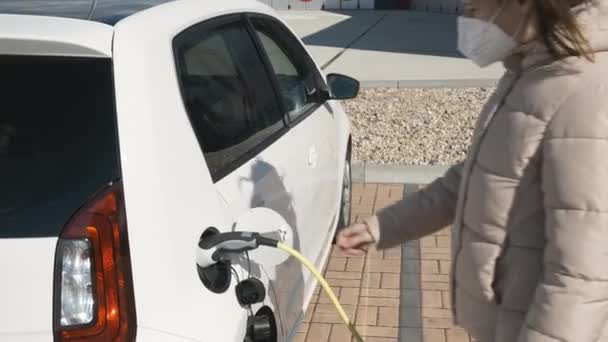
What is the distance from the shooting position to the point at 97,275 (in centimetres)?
193

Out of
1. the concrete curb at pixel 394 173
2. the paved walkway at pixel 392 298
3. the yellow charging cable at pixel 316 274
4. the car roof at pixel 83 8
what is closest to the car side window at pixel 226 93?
the car roof at pixel 83 8

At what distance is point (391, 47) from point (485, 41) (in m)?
13.0

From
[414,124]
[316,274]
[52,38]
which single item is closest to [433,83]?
[414,124]

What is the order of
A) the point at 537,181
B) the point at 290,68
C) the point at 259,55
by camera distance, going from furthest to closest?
the point at 290,68 < the point at 259,55 < the point at 537,181

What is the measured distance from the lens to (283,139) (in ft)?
10.6

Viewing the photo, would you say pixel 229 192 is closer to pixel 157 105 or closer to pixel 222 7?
pixel 157 105

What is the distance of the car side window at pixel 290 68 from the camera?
3.65m

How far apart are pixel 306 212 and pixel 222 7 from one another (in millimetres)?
908

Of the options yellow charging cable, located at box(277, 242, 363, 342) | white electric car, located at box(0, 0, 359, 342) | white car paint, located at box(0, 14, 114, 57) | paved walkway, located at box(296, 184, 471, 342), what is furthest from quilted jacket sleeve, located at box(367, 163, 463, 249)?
paved walkway, located at box(296, 184, 471, 342)

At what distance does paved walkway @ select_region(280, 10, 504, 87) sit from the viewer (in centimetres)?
1113

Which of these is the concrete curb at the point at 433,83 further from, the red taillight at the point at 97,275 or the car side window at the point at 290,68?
the red taillight at the point at 97,275

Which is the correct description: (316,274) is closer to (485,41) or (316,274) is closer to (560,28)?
(485,41)

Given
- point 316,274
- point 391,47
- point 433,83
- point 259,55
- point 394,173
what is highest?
point 259,55

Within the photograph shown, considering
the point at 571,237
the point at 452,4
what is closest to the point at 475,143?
the point at 571,237
